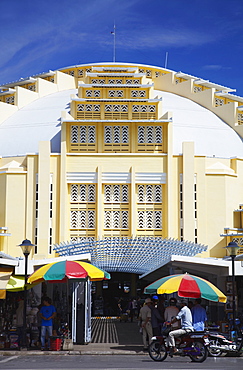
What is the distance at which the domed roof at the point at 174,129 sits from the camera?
39.6 m

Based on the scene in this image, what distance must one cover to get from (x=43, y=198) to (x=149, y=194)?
587 centimetres

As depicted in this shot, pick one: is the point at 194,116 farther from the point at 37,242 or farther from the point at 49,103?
the point at 37,242

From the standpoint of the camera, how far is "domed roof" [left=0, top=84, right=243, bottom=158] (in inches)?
1558

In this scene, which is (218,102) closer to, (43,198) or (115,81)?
(115,81)

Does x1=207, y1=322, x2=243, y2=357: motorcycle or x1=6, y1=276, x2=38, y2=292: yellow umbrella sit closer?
x1=207, y1=322, x2=243, y2=357: motorcycle

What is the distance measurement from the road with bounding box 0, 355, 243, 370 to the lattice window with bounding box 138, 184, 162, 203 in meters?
18.6

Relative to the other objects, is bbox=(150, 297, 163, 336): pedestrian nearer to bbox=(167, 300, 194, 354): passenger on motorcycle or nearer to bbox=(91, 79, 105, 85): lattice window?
bbox=(167, 300, 194, 354): passenger on motorcycle

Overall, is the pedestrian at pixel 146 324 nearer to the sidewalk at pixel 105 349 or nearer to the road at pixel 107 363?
the sidewalk at pixel 105 349

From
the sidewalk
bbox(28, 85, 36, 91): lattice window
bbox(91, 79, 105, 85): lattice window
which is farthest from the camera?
bbox(28, 85, 36, 91): lattice window

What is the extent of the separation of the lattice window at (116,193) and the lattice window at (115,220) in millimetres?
625

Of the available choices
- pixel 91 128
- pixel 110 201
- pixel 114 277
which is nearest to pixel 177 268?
pixel 110 201

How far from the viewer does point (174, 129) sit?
133 feet

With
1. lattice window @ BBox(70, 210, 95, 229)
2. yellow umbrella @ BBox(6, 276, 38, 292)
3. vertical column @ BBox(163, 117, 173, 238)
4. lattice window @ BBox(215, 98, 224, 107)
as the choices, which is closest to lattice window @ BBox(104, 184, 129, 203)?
lattice window @ BBox(70, 210, 95, 229)

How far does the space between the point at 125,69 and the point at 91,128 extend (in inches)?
331
